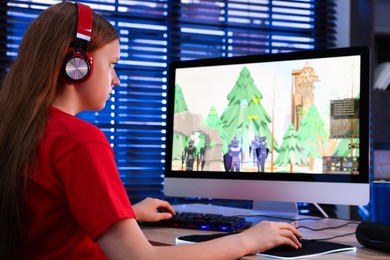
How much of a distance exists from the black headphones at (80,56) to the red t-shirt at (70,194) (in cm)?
7

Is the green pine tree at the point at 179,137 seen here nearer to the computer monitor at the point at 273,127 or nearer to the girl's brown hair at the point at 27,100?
the computer monitor at the point at 273,127

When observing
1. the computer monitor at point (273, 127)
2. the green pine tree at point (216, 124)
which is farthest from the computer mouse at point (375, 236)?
the green pine tree at point (216, 124)

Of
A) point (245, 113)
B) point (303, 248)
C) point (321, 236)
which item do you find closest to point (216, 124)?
point (245, 113)

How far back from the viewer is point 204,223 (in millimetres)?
1426

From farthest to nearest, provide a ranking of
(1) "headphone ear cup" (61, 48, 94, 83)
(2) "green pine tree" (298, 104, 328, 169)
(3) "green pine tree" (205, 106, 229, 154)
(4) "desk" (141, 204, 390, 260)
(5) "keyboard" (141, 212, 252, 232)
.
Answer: (3) "green pine tree" (205, 106, 229, 154) < (2) "green pine tree" (298, 104, 328, 169) < (5) "keyboard" (141, 212, 252, 232) < (4) "desk" (141, 204, 390, 260) < (1) "headphone ear cup" (61, 48, 94, 83)

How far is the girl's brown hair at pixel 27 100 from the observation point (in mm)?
922

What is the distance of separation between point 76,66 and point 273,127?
753mm

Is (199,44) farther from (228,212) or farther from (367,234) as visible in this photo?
(367,234)

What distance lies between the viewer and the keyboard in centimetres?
140

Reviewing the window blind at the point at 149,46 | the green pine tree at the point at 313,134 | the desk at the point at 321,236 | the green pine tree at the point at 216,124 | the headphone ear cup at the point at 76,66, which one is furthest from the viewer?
the window blind at the point at 149,46

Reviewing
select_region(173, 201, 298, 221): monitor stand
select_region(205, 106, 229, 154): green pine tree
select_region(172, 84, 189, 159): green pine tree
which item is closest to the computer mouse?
select_region(173, 201, 298, 221): monitor stand

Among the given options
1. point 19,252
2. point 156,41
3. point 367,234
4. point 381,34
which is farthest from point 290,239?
point 381,34

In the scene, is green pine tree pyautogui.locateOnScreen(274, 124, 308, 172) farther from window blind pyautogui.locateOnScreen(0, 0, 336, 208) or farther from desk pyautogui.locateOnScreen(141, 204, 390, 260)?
window blind pyautogui.locateOnScreen(0, 0, 336, 208)

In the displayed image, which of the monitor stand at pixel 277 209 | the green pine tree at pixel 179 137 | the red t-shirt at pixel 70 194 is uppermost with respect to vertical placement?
the green pine tree at pixel 179 137
